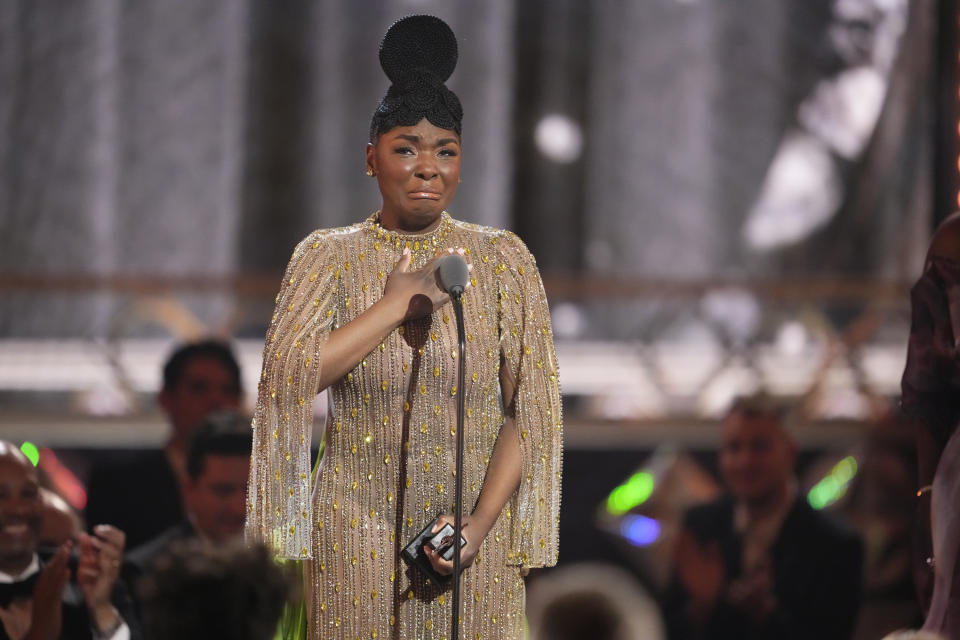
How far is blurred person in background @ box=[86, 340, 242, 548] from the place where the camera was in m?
4.57

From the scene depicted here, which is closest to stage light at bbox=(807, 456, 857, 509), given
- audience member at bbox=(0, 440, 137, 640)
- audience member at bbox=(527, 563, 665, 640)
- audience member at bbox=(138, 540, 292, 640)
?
audience member at bbox=(527, 563, 665, 640)

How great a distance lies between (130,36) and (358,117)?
142 centimetres

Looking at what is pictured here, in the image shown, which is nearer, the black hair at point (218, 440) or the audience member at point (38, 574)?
the audience member at point (38, 574)

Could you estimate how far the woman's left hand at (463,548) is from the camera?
2.32 meters

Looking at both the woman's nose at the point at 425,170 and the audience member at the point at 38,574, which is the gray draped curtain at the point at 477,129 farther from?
the woman's nose at the point at 425,170

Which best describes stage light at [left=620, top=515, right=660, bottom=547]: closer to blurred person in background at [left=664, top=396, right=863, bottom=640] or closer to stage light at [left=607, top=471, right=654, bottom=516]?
stage light at [left=607, top=471, right=654, bottom=516]

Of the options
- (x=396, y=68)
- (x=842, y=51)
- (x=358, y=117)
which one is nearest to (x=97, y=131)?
(x=358, y=117)

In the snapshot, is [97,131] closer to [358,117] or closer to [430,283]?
[358,117]

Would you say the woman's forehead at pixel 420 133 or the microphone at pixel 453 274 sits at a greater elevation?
the woman's forehead at pixel 420 133

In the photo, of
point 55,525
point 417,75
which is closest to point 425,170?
point 417,75

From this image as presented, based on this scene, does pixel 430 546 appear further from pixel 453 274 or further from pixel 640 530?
pixel 640 530

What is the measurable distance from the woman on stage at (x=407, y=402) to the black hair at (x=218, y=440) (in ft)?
4.80

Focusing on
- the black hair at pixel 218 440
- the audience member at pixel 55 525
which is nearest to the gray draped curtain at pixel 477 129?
the black hair at pixel 218 440

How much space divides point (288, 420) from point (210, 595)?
776mm
